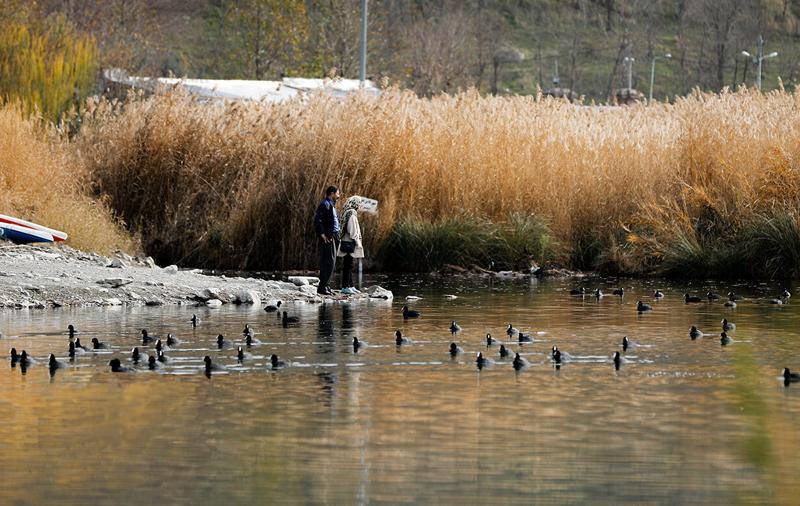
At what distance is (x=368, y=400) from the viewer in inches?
488

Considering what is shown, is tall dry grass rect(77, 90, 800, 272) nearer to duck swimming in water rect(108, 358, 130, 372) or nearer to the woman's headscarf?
the woman's headscarf

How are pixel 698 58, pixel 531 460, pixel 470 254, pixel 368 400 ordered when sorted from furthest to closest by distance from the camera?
pixel 698 58, pixel 470 254, pixel 368 400, pixel 531 460

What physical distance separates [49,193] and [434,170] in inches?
261

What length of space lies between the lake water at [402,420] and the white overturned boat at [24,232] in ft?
21.9

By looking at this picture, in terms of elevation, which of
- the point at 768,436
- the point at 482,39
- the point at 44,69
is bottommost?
the point at 768,436

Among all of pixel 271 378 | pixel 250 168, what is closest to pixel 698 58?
pixel 250 168

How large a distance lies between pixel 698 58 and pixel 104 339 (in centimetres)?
8930

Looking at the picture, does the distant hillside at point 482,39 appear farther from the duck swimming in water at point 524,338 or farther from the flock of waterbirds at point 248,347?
the duck swimming in water at point 524,338

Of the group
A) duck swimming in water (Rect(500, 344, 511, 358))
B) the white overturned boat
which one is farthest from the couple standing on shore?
duck swimming in water (Rect(500, 344, 511, 358))

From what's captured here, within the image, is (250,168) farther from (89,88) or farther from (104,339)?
(104,339)

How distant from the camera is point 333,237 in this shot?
72.1 feet

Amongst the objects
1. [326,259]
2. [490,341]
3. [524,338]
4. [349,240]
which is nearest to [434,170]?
[349,240]

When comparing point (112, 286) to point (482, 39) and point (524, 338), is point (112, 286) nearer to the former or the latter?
point (524, 338)

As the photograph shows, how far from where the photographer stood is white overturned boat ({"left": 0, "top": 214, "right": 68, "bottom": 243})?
969 inches
